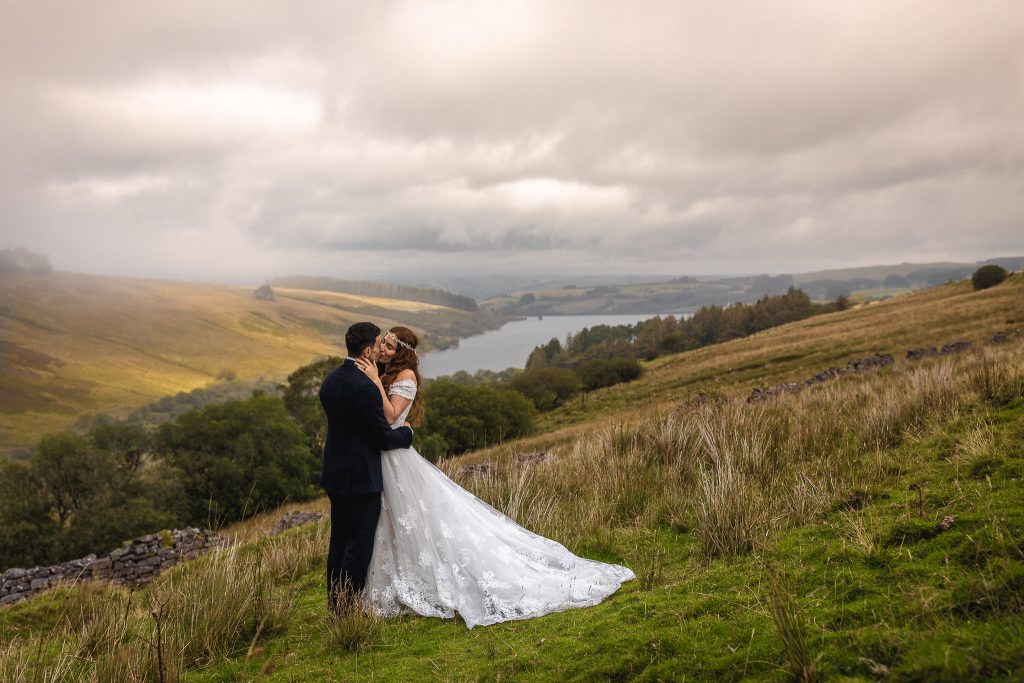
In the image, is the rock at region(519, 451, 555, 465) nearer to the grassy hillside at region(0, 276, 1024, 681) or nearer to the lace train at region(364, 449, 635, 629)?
the grassy hillside at region(0, 276, 1024, 681)

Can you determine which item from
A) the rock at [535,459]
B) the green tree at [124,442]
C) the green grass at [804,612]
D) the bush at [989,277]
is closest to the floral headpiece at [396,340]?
the green grass at [804,612]

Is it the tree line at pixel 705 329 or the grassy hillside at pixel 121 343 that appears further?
the tree line at pixel 705 329

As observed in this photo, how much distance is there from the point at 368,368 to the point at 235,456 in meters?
37.7

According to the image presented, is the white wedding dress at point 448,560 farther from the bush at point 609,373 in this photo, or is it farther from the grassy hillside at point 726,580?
the bush at point 609,373

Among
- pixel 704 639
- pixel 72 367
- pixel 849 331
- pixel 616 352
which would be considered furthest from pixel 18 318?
pixel 704 639

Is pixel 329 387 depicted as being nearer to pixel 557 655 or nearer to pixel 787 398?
pixel 557 655

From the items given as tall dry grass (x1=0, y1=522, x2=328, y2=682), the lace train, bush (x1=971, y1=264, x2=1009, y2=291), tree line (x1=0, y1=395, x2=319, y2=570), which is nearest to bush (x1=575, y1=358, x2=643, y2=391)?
tree line (x1=0, y1=395, x2=319, y2=570)

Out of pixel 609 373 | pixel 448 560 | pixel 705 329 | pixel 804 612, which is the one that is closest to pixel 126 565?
pixel 448 560

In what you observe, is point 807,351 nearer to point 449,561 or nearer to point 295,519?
point 295,519

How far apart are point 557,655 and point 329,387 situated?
2.84 metres

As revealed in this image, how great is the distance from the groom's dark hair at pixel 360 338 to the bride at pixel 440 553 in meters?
0.14

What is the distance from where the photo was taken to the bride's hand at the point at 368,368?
504 centimetres

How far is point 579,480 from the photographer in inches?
302

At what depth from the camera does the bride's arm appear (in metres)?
5.08
